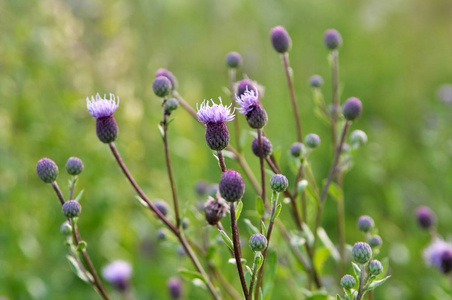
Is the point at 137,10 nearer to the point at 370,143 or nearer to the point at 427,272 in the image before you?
the point at 370,143

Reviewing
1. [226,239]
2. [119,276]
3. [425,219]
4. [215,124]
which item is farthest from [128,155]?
[226,239]

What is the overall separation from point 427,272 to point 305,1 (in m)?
5.29

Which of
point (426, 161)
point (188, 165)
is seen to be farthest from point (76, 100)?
point (426, 161)

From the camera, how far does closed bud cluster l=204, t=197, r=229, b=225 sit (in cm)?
186

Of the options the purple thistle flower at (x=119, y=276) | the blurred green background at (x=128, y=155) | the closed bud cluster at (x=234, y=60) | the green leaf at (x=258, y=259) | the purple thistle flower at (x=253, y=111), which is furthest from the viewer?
the blurred green background at (x=128, y=155)

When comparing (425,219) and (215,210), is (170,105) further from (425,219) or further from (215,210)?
(425,219)

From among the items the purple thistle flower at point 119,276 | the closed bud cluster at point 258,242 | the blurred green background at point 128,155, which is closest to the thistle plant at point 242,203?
the closed bud cluster at point 258,242

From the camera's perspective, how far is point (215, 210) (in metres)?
1.87

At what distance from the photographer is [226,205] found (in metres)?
1.88

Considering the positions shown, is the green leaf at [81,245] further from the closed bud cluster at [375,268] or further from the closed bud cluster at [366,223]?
the closed bud cluster at [366,223]

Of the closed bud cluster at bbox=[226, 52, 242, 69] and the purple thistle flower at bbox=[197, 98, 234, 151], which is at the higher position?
the closed bud cluster at bbox=[226, 52, 242, 69]

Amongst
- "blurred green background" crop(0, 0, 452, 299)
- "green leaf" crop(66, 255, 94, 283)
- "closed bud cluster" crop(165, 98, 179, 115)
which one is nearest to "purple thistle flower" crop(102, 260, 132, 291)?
"blurred green background" crop(0, 0, 452, 299)

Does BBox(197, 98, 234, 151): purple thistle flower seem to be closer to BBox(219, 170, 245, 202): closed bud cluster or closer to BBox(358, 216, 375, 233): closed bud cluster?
BBox(219, 170, 245, 202): closed bud cluster

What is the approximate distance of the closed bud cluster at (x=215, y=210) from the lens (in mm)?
1859
